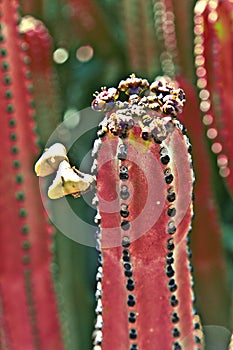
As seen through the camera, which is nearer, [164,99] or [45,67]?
[164,99]

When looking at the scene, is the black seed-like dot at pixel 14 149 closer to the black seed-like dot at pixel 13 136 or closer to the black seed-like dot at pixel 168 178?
the black seed-like dot at pixel 13 136

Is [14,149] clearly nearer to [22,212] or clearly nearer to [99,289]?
[22,212]

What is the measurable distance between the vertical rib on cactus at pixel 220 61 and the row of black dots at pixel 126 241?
0.26 meters

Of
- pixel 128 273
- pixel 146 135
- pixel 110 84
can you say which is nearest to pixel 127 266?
pixel 128 273

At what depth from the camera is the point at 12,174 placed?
804mm

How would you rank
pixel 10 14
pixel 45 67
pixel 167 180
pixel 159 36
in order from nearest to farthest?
pixel 167 180, pixel 10 14, pixel 45 67, pixel 159 36

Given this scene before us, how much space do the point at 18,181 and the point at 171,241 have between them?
0.93ft

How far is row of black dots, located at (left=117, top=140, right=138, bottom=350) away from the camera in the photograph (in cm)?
54

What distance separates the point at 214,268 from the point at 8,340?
0.92 feet

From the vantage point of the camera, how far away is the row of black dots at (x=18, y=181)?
2.58ft

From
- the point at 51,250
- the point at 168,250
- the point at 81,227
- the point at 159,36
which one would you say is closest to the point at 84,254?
the point at 81,227

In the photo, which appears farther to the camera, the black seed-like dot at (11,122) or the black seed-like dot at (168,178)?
the black seed-like dot at (11,122)

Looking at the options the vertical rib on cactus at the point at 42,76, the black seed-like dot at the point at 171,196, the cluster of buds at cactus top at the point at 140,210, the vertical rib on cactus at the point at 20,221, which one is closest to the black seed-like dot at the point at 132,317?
the cluster of buds at cactus top at the point at 140,210

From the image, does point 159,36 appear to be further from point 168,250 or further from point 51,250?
point 168,250
